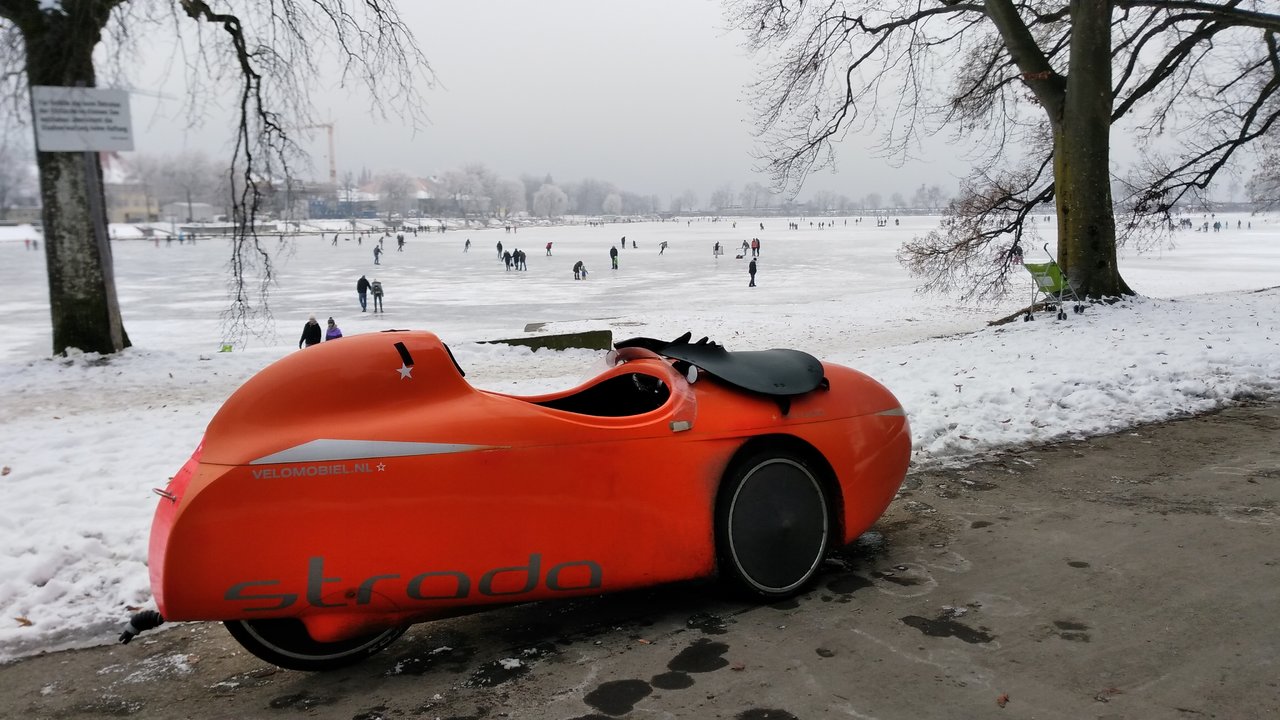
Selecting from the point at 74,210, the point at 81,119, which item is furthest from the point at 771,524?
the point at 74,210

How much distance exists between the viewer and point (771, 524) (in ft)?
12.6

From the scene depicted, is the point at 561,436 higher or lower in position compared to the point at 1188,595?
higher

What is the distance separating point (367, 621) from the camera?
321 cm

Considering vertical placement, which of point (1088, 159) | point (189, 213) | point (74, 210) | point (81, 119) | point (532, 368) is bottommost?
point (532, 368)

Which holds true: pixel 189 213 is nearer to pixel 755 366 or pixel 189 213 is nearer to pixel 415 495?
pixel 755 366

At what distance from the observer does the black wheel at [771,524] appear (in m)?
3.76

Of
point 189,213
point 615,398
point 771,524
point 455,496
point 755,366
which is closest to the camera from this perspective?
point 455,496

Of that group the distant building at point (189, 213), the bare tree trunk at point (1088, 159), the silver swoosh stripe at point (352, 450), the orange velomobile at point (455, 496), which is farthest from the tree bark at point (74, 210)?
the distant building at point (189, 213)

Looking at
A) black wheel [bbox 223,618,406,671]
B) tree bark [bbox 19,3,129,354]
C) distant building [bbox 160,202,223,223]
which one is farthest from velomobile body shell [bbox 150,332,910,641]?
distant building [bbox 160,202,223,223]

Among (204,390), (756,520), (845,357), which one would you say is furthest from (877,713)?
(204,390)

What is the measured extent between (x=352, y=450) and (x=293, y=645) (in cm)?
81

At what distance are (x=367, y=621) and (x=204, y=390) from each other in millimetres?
10383

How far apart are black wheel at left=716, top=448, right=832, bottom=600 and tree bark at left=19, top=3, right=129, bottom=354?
12431 millimetres

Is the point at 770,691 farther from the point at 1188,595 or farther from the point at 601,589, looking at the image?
the point at 1188,595
